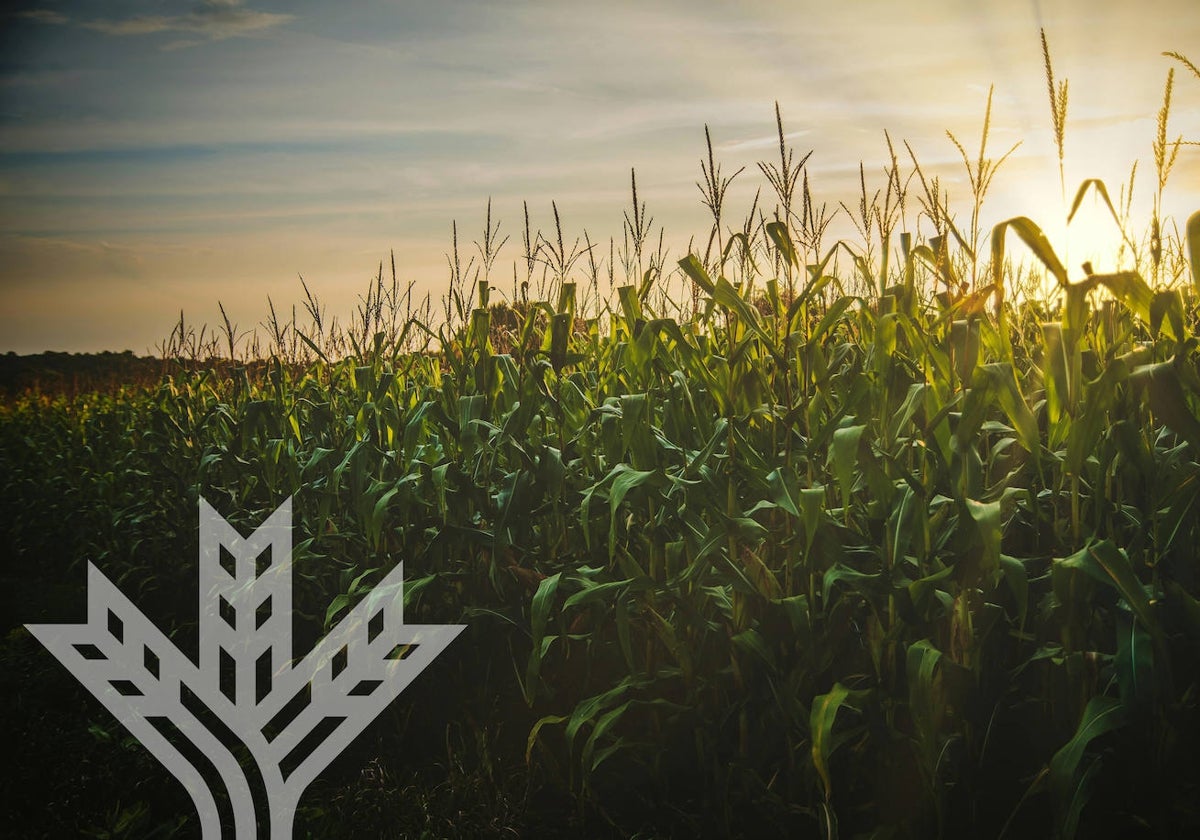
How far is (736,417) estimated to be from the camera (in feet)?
7.66

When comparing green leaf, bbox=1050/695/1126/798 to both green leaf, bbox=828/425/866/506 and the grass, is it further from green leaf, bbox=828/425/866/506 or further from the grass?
green leaf, bbox=828/425/866/506

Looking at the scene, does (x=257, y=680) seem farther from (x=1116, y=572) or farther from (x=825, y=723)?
(x=1116, y=572)

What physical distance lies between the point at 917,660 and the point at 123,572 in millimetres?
4712

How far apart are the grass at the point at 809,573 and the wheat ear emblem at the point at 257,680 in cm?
11

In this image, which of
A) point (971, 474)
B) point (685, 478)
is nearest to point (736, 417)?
point (685, 478)

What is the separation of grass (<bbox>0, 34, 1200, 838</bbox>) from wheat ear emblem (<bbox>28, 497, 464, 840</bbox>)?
0.11 m

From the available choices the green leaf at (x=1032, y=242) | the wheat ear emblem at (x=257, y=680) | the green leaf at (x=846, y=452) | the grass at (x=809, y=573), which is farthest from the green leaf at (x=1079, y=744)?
the wheat ear emblem at (x=257, y=680)

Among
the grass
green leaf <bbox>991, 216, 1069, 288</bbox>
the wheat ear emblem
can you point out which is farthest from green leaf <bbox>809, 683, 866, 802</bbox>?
the wheat ear emblem

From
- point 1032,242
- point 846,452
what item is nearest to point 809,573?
point 846,452

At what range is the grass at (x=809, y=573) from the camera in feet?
5.92

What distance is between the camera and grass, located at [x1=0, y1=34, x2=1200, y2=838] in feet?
5.92

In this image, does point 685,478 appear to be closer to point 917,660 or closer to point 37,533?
point 917,660

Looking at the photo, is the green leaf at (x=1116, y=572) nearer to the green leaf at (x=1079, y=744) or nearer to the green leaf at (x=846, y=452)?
the green leaf at (x=1079, y=744)

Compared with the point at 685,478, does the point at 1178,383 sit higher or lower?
higher
